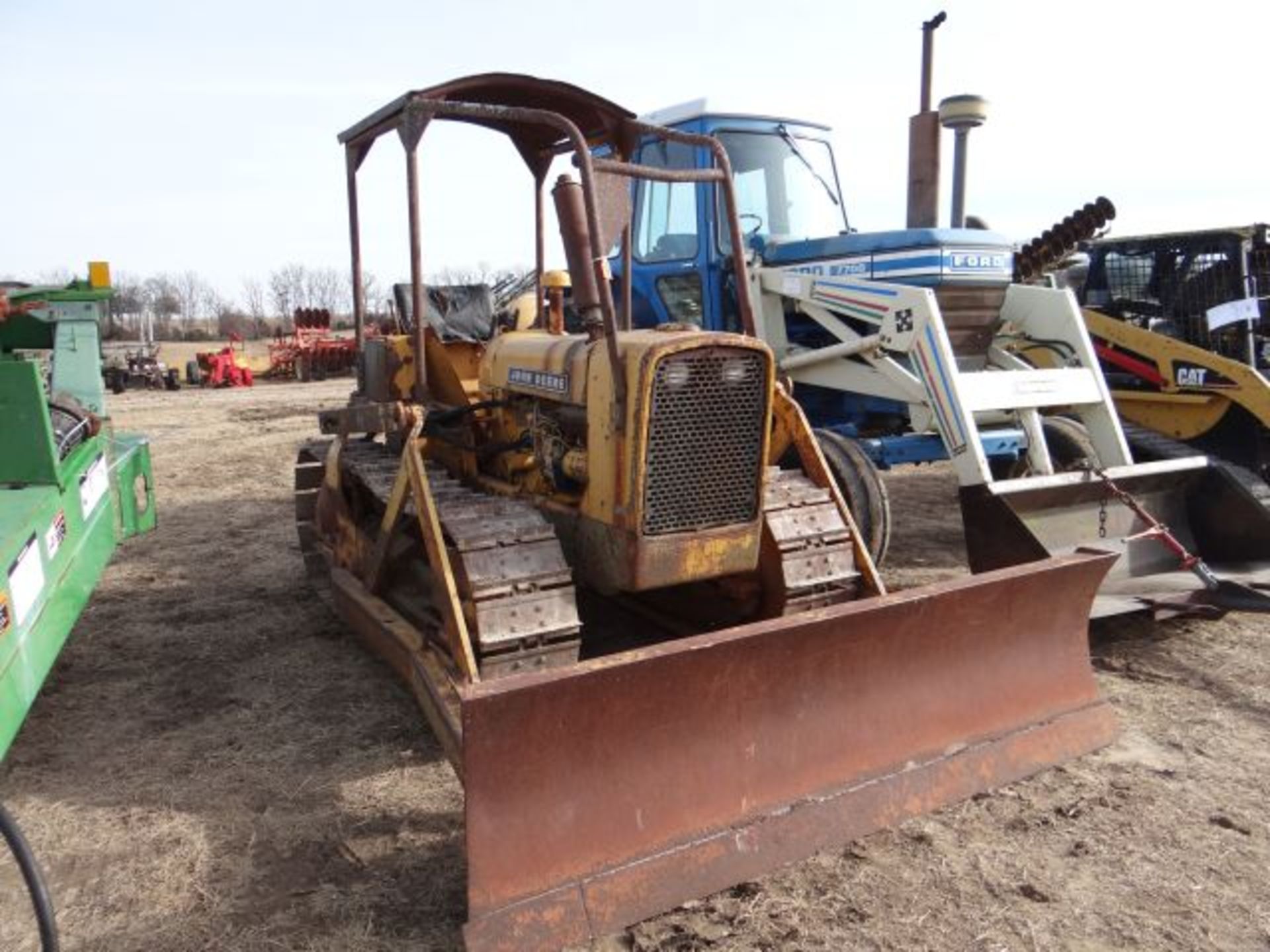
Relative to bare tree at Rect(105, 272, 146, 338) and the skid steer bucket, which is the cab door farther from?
bare tree at Rect(105, 272, 146, 338)

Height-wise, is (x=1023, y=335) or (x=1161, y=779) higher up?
(x=1023, y=335)

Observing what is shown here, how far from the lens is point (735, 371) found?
11.9ft

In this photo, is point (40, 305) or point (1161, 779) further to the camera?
point (40, 305)

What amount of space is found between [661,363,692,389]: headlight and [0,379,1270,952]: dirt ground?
162cm

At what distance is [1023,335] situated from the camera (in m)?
6.50

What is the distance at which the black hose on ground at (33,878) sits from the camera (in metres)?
2.15

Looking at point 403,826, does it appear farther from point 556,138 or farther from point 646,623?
point 556,138

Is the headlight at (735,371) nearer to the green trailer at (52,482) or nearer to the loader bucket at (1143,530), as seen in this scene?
the loader bucket at (1143,530)

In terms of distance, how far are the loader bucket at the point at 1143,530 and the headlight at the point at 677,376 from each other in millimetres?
2072

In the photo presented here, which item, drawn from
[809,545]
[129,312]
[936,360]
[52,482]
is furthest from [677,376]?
[129,312]

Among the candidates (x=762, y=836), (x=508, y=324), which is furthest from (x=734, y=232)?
(x=762, y=836)

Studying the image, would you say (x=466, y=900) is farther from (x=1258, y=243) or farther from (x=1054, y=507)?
(x=1258, y=243)

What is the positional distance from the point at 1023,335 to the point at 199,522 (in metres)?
6.65

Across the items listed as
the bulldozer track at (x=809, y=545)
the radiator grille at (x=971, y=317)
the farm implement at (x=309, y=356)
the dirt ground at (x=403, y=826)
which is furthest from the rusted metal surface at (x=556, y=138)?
the farm implement at (x=309, y=356)
